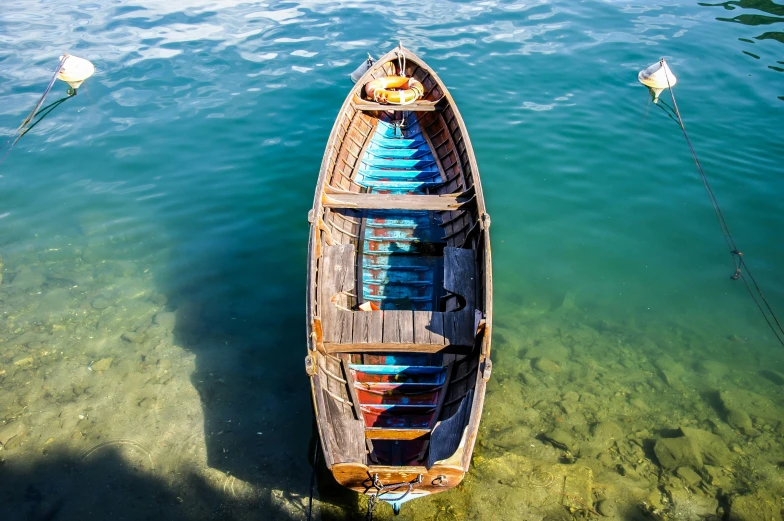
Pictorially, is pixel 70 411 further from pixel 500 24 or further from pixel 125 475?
pixel 500 24

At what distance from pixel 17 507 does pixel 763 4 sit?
35.0 m

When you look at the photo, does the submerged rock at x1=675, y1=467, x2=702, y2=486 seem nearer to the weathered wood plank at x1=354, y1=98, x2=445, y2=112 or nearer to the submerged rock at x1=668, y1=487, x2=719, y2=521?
the submerged rock at x1=668, y1=487, x2=719, y2=521

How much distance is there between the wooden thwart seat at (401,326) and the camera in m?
8.68

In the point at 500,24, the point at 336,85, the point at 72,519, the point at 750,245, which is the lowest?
the point at 72,519

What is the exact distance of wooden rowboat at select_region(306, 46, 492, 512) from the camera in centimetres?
717

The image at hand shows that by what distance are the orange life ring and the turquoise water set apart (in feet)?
10.2

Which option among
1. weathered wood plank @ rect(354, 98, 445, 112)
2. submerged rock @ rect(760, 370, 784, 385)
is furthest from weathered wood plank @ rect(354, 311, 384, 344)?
submerged rock @ rect(760, 370, 784, 385)

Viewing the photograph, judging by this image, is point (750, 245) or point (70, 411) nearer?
point (70, 411)

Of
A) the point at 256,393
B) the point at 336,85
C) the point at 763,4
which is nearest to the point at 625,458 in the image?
the point at 256,393

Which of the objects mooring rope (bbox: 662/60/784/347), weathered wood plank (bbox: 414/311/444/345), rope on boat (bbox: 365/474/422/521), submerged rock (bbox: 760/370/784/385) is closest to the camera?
rope on boat (bbox: 365/474/422/521)

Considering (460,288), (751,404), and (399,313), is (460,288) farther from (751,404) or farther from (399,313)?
(751,404)

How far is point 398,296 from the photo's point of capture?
10.4 m

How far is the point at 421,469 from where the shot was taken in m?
6.50

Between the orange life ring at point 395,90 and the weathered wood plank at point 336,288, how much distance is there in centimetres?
576
